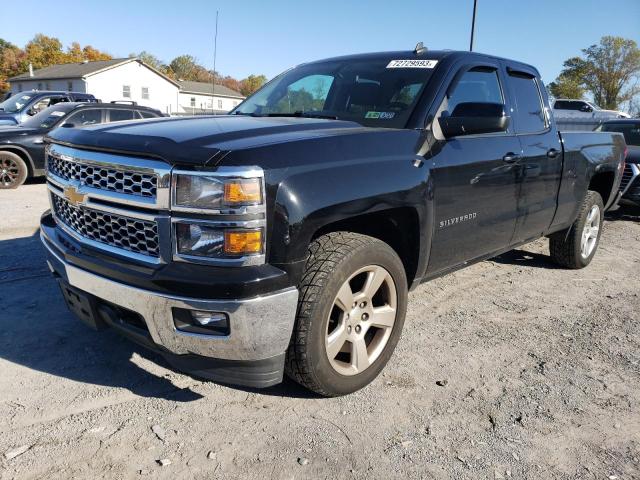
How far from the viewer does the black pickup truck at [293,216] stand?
2.23 metres

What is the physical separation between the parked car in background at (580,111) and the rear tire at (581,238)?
68.5ft

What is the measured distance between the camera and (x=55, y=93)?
1352 cm

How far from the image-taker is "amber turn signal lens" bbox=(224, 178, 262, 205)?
2180mm

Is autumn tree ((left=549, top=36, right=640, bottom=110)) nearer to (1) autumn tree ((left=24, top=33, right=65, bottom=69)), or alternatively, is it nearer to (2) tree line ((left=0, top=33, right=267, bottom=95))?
(2) tree line ((left=0, top=33, right=267, bottom=95))

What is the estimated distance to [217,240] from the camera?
221 cm

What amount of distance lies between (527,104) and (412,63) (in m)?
1.32

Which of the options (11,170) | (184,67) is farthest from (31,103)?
(184,67)

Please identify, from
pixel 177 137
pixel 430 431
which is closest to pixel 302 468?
pixel 430 431

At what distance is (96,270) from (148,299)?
407 mm

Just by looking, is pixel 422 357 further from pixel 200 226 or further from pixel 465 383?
pixel 200 226

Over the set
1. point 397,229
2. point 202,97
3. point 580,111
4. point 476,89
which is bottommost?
point 397,229

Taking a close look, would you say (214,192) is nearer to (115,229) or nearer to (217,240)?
(217,240)

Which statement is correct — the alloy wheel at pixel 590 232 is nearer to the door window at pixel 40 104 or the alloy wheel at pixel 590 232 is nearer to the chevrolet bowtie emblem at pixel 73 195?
the chevrolet bowtie emblem at pixel 73 195

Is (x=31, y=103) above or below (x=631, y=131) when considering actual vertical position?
below
